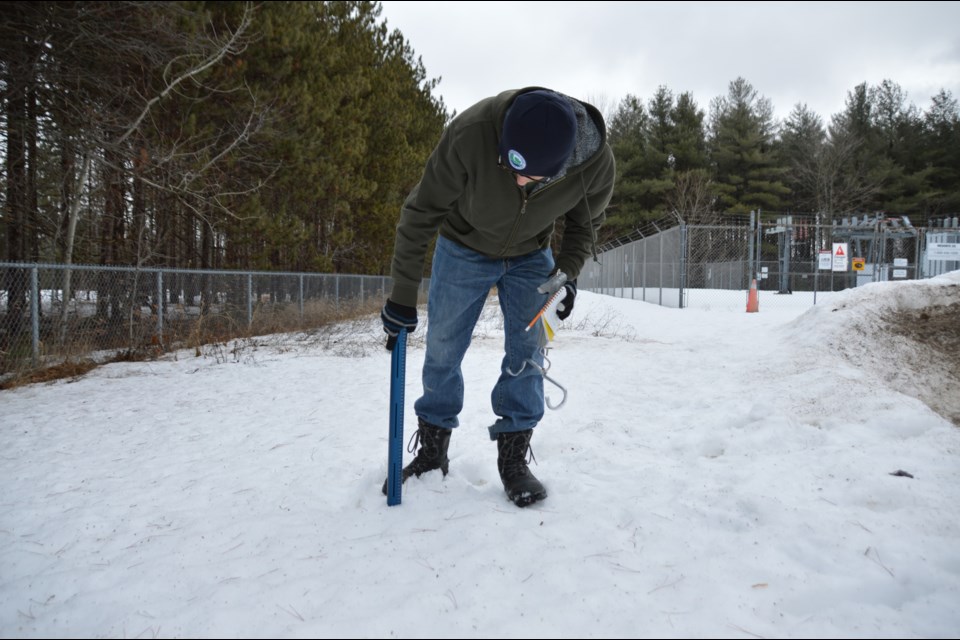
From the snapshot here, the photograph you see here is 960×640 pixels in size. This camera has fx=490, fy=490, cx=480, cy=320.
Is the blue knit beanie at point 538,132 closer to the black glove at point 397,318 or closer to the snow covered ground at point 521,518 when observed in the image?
the black glove at point 397,318

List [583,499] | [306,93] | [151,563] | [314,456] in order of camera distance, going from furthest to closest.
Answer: [306,93] < [314,456] < [583,499] < [151,563]

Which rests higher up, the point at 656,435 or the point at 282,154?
the point at 282,154

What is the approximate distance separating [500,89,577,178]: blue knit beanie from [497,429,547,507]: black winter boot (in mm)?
1163

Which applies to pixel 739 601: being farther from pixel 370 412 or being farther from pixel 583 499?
pixel 370 412

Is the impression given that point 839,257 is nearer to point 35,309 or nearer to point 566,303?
point 566,303

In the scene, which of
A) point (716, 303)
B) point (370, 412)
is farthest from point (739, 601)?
point (716, 303)

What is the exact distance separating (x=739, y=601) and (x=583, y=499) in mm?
754

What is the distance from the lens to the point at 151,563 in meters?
1.71

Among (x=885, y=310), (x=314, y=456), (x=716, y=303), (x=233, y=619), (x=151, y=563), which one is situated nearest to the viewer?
(x=233, y=619)

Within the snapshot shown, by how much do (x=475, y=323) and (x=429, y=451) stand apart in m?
0.66

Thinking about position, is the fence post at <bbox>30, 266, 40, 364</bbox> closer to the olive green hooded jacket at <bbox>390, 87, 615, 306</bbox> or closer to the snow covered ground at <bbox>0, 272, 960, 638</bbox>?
the snow covered ground at <bbox>0, 272, 960, 638</bbox>

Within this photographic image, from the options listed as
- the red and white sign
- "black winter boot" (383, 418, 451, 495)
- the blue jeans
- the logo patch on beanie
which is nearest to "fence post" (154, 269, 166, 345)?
"black winter boot" (383, 418, 451, 495)

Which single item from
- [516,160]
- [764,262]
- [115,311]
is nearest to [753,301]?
[764,262]

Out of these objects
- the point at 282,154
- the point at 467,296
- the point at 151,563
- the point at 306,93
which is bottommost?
the point at 151,563
